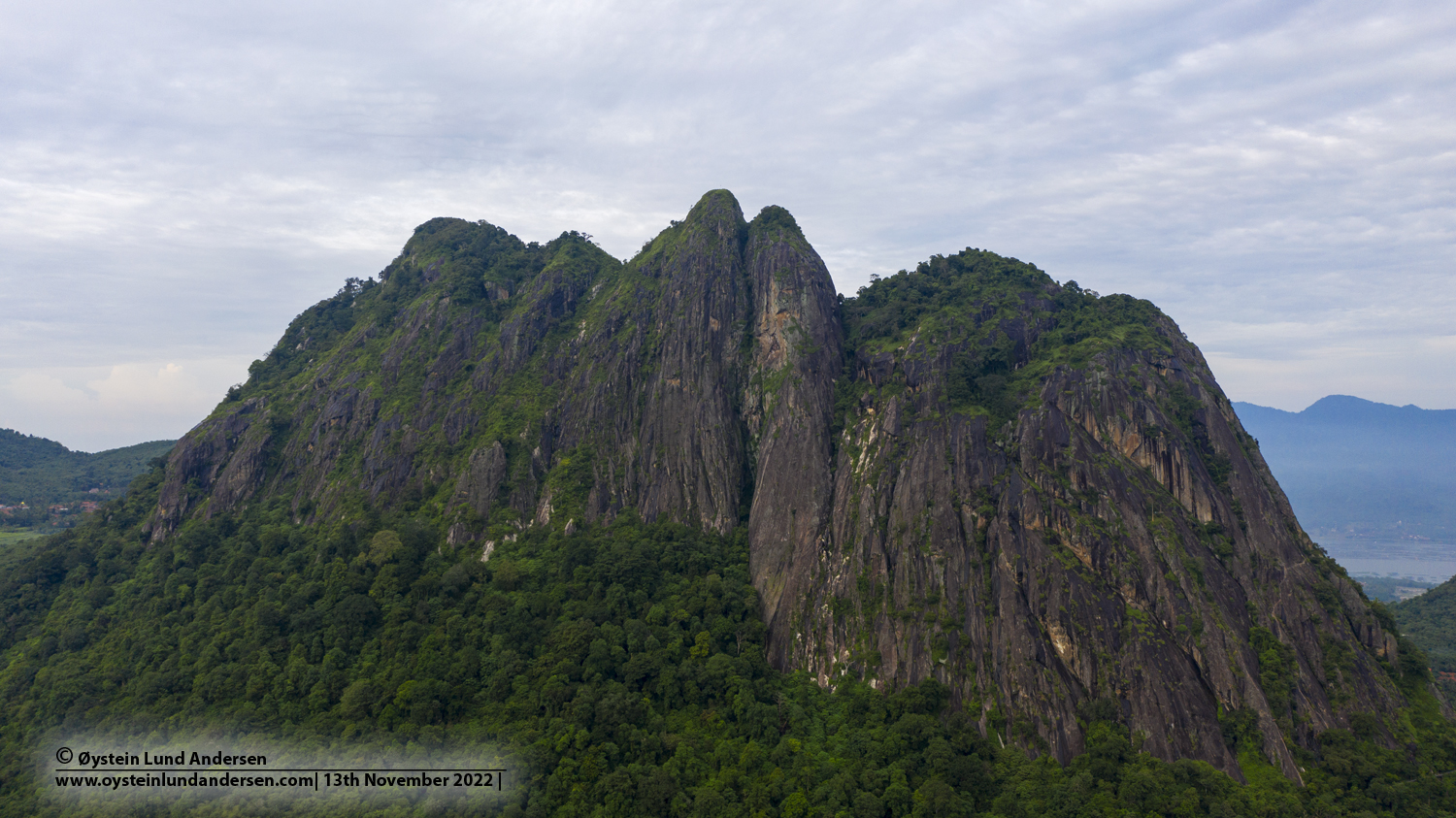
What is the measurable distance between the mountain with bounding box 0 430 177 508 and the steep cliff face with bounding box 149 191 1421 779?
293 feet

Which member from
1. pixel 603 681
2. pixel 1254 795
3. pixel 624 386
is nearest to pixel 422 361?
pixel 624 386

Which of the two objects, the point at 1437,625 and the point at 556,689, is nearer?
the point at 556,689

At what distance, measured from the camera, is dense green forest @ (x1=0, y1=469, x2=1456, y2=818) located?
46.3 meters

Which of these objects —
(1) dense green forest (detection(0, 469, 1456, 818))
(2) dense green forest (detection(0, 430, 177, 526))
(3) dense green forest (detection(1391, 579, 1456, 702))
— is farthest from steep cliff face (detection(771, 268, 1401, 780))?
(2) dense green forest (detection(0, 430, 177, 526))

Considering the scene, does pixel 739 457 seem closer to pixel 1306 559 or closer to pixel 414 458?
pixel 414 458

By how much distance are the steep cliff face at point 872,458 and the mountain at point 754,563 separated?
0.39 m

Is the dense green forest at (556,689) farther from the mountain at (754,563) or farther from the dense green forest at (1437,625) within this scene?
the dense green forest at (1437,625)

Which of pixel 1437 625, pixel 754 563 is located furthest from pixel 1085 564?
pixel 1437 625

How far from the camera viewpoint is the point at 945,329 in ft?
251

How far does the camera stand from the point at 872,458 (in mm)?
72062

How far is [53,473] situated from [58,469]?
11.6 feet

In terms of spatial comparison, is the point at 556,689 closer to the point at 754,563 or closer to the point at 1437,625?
the point at 754,563

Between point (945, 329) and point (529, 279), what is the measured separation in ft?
229

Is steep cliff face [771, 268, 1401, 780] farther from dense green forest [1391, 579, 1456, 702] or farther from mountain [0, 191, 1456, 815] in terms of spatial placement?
dense green forest [1391, 579, 1456, 702]
